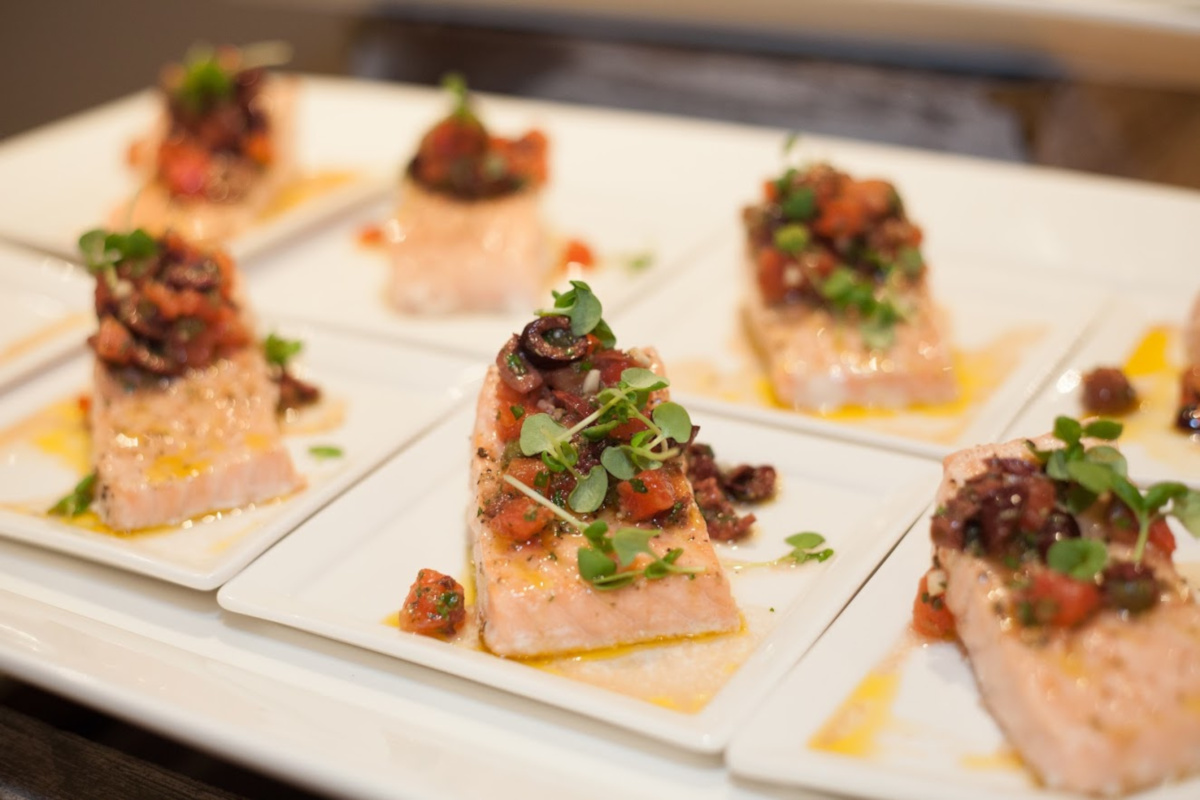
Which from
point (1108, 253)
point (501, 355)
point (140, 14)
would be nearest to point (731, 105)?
point (1108, 253)

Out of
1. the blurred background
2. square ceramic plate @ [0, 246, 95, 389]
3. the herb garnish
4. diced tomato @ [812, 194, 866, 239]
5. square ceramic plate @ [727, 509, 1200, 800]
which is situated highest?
the blurred background

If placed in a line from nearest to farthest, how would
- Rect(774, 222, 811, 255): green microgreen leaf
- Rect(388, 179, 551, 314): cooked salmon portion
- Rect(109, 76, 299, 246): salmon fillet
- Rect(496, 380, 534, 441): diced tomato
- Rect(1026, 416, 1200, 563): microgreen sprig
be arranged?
Rect(1026, 416, 1200, 563): microgreen sprig → Rect(496, 380, 534, 441): diced tomato → Rect(774, 222, 811, 255): green microgreen leaf → Rect(388, 179, 551, 314): cooked salmon portion → Rect(109, 76, 299, 246): salmon fillet

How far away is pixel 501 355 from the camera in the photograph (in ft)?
10.6

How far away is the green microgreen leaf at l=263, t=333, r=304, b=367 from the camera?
4180 millimetres

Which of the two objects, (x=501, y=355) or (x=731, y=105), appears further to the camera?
(x=731, y=105)

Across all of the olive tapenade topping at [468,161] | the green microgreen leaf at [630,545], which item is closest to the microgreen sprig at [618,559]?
the green microgreen leaf at [630,545]

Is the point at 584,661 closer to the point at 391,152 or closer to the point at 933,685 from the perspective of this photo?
the point at 933,685

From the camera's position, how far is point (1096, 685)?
95.9 inches

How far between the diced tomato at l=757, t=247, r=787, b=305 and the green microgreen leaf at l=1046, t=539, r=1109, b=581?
6.14 ft

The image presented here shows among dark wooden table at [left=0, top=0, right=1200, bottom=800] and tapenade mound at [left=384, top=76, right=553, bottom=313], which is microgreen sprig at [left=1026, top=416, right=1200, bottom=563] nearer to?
tapenade mound at [left=384, top=76, right=553, bottom=313]

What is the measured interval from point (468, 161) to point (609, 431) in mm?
2449

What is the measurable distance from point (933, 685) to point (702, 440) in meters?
1.19

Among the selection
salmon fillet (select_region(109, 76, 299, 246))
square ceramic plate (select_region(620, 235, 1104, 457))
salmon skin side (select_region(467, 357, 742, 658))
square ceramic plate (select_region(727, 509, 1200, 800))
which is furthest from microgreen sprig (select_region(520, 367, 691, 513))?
salmon fillet (select_region(109, 76, 299, 246))

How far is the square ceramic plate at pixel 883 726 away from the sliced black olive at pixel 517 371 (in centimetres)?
99
